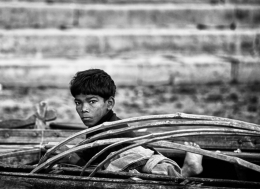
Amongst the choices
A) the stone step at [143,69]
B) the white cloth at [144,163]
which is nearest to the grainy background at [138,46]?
the stone step at [143,69]

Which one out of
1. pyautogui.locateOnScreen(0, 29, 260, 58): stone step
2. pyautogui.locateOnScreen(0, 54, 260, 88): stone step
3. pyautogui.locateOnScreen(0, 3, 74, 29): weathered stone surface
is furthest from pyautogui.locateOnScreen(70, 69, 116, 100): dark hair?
pyautogui.locateOnScreen(0, 3, 74, 29): weathered stone surface

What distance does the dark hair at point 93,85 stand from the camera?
235 cm

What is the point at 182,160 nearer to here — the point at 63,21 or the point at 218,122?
the point at 218,122

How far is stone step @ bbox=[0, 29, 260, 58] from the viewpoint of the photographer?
23.1 ft

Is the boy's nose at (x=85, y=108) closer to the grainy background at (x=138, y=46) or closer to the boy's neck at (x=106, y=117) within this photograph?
the boy's neck at (x=106, y=117)

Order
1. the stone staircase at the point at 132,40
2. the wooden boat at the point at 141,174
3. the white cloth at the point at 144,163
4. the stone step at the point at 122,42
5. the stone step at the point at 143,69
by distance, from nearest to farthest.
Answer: the wooden boat at the point at 141,174, the white cloth at the point at 144,163, the stone step at the point at 143,69, the stone staircase at the point at 132,40, the stone step at the point at 122,42

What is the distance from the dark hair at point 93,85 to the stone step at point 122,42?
4.75 meters

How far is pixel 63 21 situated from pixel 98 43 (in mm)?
625

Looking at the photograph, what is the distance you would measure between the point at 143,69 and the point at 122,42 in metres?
0.56

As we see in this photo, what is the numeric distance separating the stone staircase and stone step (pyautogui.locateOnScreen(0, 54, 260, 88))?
0.05 feet

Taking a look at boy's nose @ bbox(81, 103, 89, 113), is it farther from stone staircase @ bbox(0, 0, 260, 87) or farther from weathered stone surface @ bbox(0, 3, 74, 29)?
weathered stone surface @ bbox(0, 3, 74, 29)

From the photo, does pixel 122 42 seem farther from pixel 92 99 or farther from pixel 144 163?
pixel 144 163

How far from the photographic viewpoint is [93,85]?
2359 mm

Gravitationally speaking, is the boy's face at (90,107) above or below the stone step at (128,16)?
below
